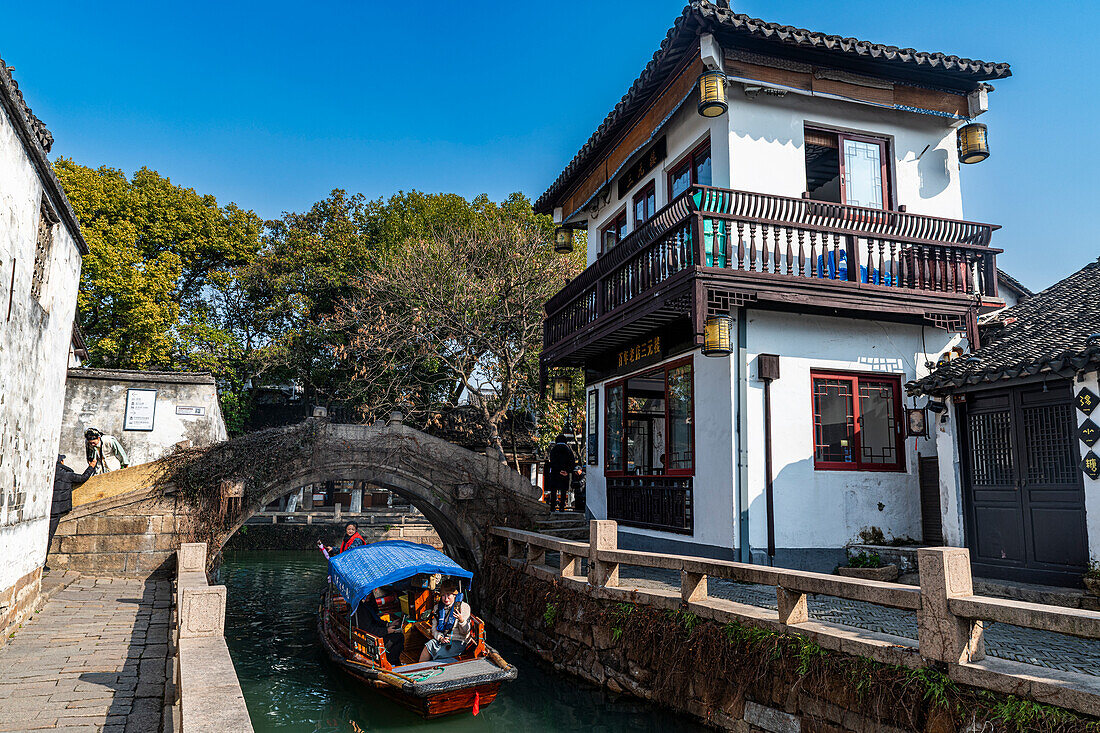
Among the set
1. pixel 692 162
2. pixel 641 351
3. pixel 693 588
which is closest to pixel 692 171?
pixel 692 162

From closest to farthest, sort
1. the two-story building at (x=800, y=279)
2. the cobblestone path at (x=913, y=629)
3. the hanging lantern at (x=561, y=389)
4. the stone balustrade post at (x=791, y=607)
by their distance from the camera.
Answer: the cobblestone path at (x=913, y=629) < the stone balustrade post at (x=791, y=607) < the two-story building at (x=800, y=279) < the hanging lantern at (x=561, y=389)

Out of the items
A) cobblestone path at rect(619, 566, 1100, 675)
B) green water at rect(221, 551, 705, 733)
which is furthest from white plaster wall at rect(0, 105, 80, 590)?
cobblestone path at rect(619, 566, 1100, 675)

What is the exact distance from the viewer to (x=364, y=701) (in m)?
9.61

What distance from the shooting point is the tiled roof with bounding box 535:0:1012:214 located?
9562 mm

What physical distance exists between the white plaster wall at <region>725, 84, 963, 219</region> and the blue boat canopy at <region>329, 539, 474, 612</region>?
670 centimetres

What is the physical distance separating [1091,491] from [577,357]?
8.45 meters

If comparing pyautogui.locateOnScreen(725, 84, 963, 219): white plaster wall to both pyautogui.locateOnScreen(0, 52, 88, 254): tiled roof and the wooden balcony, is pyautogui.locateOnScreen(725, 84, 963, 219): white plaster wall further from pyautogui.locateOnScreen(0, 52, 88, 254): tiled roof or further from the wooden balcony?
pyautogui.locateOnScreen(0, 52, 88, 254): tiled roof

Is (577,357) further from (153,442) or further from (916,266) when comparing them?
(153,442)

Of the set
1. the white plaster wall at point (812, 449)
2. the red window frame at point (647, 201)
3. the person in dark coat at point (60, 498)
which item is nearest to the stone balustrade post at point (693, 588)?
the white plaster wall at point (812, 449)

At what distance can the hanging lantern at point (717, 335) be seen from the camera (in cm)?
928

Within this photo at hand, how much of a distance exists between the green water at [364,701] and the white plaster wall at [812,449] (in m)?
2.92

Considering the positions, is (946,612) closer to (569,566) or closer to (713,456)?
(713,456)

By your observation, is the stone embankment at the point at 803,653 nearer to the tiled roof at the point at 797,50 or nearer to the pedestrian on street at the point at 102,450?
the tiled roof at the point at 797,50

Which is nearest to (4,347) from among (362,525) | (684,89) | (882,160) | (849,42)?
(684,89)
